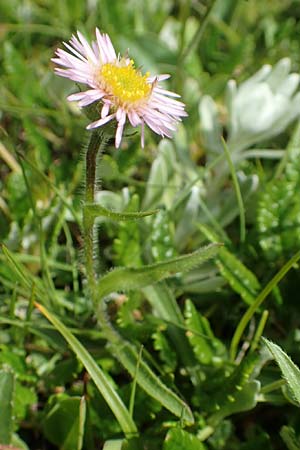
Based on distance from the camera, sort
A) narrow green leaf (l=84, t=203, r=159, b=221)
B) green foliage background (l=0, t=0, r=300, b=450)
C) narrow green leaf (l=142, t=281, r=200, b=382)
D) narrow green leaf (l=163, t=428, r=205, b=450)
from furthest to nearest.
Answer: narrow green leaf (l=142, t=281, r=200, b=382)
green foliage background (l=0, t=0, r=300, b=450)
narrow green leaf (l=163, t=428, r=205, b=450)
narrow green leaf (l=84, t=203, r=159, b=221)

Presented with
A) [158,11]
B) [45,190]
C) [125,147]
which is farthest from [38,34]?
[45,190]

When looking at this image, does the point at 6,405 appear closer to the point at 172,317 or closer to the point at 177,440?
the point at 177,440

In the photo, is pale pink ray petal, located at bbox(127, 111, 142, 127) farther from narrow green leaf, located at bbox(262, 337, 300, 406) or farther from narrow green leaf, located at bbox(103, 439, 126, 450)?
narrow green leaf, located at bbox(103, 439, 126, 450)

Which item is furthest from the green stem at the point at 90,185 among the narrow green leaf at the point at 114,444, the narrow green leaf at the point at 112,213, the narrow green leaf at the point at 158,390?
the narrow green leaf at the point at 114,444

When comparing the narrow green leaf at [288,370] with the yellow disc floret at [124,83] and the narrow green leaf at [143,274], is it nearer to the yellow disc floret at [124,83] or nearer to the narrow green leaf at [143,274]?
the narrow green leaf at [143,274]

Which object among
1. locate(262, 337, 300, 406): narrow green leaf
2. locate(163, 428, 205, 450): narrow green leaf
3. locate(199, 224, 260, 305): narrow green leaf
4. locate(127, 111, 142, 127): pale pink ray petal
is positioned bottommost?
locate(163, 428, 205, 450): narrow green leaf

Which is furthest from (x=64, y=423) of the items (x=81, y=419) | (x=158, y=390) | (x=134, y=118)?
(x=134, y=118)

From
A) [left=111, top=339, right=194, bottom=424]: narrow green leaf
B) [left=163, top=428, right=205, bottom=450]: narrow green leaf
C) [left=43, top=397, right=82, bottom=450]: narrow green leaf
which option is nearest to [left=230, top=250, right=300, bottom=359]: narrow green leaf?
A: [left=111, top=339, right=194, bottom=424]: narrow green leaf

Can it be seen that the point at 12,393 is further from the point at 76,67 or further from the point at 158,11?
the point at 158,11
